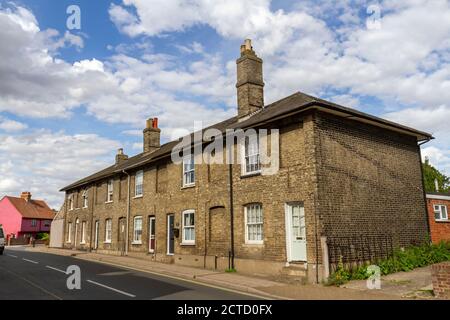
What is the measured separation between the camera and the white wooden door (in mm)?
13977

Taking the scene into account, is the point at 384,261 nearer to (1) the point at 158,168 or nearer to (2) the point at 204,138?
(2) the point at 204,138

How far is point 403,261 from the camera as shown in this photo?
14.3 m

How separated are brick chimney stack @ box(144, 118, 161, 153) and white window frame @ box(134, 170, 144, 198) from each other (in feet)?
11.9

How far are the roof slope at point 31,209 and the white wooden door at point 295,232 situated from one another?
181 feet

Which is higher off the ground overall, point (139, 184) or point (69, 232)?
point (139, 184)

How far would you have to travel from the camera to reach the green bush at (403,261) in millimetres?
12789

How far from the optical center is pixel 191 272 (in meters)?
15.9

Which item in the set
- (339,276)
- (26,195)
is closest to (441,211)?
(339,276)

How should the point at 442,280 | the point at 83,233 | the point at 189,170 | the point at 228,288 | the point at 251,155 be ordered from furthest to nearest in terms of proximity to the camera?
the point at 83,233, the point at 189,170, the point at 251,155, the point at 228,288, the point at 442,280

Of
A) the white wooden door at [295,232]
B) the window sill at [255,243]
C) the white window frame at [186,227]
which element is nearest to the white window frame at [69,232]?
the white window frame at [186,227]

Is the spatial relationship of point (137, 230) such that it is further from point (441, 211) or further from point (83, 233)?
point (441, 211)

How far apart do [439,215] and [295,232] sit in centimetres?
1222

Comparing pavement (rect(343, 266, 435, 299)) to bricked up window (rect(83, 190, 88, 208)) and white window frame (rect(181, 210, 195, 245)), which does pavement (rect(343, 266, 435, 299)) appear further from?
bricked up window (rect(83, 190, 88, 208))
